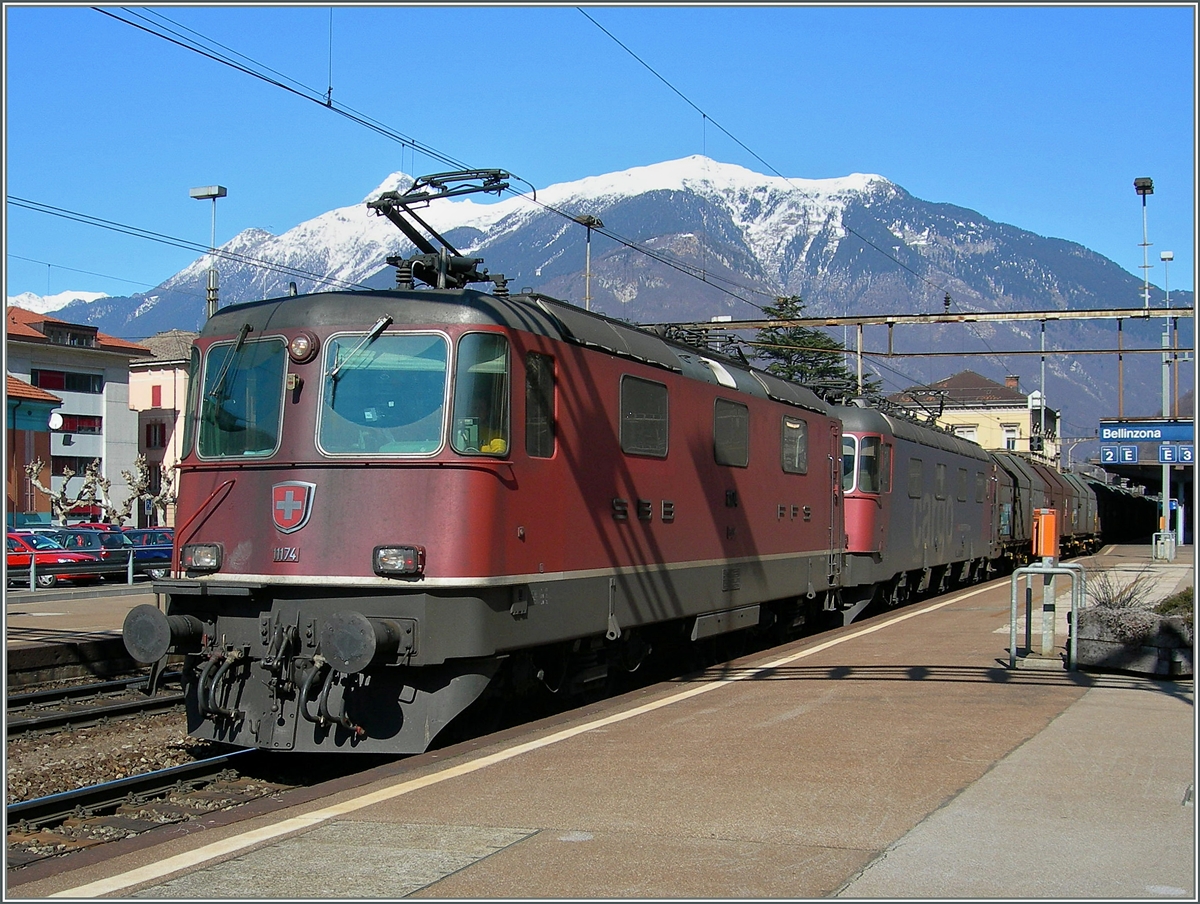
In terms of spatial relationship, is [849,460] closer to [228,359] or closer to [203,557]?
[228,359]

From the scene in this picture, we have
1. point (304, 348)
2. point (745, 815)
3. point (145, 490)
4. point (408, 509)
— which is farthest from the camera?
point (145, 490)

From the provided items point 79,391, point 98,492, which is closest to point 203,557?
point 98,492

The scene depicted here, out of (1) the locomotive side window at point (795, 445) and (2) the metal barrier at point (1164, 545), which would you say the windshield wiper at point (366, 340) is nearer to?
(1) the locomotive side window at point (795, 445)

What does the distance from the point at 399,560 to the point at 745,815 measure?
304 cm

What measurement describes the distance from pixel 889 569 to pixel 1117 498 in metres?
55.7

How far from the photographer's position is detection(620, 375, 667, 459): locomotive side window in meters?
10.4

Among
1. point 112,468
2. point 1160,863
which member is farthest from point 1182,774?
point 112,468

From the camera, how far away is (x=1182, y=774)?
722 centimetres

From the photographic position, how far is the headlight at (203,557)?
28.8ft

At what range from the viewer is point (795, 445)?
15281mm

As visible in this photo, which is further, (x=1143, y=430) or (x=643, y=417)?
(x=1143, y=430)

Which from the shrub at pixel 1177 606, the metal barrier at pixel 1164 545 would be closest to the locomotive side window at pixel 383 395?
the shrub at pixel 1177 606

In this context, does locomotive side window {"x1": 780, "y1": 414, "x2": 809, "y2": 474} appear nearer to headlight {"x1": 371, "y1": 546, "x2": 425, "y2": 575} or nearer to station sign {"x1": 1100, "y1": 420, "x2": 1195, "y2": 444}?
headlight {"x1": 371, "y1": 546, "x2": 425, "y2": 575}

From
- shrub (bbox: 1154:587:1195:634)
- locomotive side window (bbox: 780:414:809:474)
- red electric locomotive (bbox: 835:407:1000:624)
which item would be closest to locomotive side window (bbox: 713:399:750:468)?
locomotive side window (bbox: 780:414:809:474)
